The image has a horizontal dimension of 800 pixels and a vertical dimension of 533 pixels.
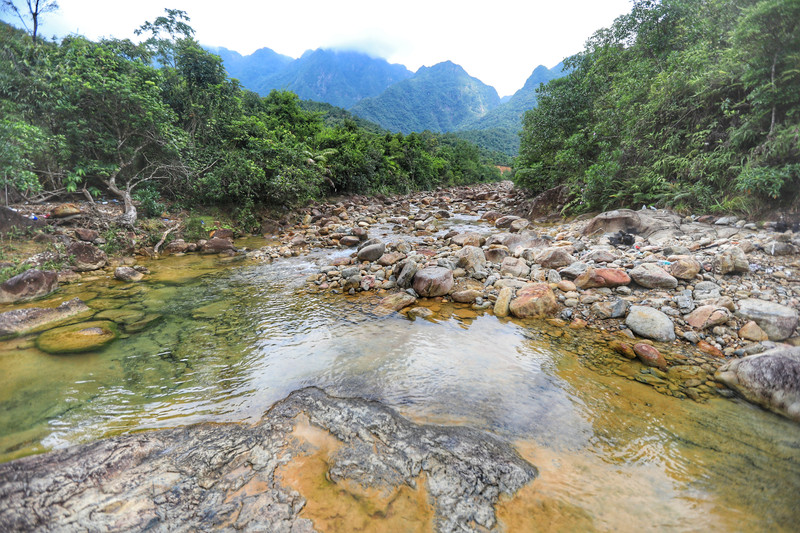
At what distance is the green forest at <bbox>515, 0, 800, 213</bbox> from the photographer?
615 centimetres

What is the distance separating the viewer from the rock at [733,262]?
5.11 m

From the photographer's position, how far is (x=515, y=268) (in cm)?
728

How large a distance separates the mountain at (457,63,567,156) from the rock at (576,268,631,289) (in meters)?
42.9

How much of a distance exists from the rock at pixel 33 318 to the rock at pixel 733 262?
11.4m

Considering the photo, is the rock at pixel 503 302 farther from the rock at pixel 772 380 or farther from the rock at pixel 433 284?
the rock at pixel 772 380

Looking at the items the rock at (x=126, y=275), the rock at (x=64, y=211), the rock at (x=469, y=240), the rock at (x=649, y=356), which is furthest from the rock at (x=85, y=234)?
the rock at (x=649, y=356)

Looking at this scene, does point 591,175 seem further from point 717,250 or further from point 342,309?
point 342,309

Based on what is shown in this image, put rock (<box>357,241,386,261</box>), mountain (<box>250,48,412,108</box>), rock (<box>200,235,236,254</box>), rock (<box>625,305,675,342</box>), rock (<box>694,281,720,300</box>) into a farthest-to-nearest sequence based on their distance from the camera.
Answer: mountain (<box>250,48,412,108</box>) < rock (<box>200,235,236,254</box>) < rock (<box>357,241,386,261</box>) < rock (<box>694,281,720,300</box>) < rock (<box>625,305,675,342</box>)

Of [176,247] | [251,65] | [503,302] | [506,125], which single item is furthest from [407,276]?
[251,65]

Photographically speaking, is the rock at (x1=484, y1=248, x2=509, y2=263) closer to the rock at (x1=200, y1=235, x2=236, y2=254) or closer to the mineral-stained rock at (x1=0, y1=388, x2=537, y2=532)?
the mineral-stained rock at (x1=0, y1=388, x2=537, y2=532)

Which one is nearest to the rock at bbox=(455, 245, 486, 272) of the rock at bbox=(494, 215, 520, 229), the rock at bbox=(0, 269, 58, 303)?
the rock at bbox=(494, 215, 520, 229)

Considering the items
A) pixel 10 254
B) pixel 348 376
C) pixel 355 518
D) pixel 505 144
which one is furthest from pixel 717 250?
pixel 505 144

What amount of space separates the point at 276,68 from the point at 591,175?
232851mm

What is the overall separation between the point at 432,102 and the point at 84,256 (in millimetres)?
159536
